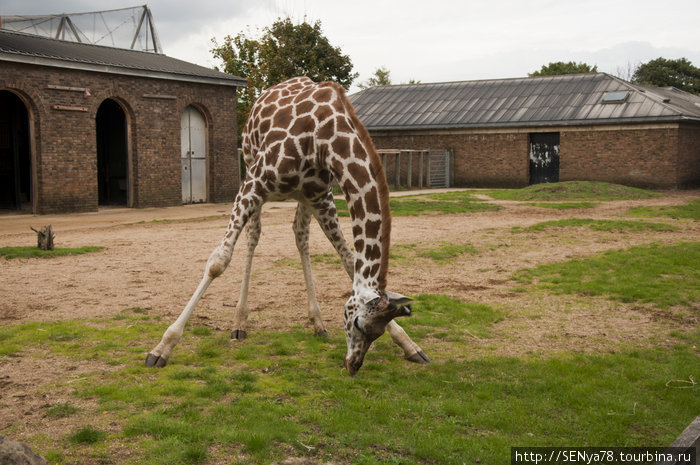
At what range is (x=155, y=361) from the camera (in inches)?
214

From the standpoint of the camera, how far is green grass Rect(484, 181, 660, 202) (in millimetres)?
22859

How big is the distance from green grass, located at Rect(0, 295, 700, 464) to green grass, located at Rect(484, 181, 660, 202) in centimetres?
1758

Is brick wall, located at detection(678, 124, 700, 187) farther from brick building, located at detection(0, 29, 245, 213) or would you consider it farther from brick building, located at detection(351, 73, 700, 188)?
brick building, located at detection(0, 29, 245, 213)

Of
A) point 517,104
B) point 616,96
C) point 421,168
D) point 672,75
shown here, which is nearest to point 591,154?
point 616,96

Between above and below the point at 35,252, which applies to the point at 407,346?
below

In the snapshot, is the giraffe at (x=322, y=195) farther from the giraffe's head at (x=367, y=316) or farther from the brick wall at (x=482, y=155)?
the brick wall at (x=482, y=155)

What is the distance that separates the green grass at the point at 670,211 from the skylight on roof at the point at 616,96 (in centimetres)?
1115

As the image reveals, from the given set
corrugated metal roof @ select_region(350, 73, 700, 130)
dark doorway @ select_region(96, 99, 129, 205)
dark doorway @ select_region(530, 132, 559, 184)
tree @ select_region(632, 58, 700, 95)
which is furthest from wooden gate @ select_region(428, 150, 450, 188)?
tree @ select_region(632, 58, 700, 95)

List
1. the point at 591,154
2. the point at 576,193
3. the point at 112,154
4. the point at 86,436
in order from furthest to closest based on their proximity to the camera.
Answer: the point at 591,154 → the point at 112,154 → the point at 576,193 → the point at 86,436

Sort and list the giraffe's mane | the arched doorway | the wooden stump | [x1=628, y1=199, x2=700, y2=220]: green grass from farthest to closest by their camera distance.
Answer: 1. the arched doorway
2. [x1=628, y1=199, x2=700, y2=220]: green grass
3. the wooden stump
4. the giraffe's mane

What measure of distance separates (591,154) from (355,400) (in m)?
26.6

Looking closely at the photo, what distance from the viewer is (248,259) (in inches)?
273

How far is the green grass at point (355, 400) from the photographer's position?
155 inches

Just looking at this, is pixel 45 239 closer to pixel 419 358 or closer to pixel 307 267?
pixel 307 267
